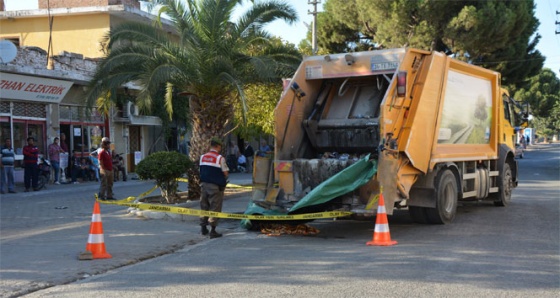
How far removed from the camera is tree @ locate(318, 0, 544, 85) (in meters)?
27.7

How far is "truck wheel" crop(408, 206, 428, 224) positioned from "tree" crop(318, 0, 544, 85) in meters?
17.8

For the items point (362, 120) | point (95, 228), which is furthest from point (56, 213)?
point (362, 120)

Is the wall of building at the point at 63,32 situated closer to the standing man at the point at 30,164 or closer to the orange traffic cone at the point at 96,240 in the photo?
the standing man at the point at 30,164

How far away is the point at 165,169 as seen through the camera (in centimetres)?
1269

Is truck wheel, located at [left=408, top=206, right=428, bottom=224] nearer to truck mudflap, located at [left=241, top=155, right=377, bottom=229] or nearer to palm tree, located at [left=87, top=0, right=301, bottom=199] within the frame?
truck mudflap, located at [left=241, top=155, right=377, bottom=229]

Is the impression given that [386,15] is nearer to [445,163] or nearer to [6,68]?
[6,68]

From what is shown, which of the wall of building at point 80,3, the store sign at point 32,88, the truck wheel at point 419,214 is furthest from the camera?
the wall of building at point 80,3

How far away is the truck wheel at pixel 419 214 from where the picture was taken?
1057 cm

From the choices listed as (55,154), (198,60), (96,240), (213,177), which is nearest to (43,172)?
(55,154)

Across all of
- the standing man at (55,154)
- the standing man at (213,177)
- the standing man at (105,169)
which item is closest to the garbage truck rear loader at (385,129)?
the standing man at (213,177)

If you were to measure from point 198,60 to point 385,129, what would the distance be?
18.8ft

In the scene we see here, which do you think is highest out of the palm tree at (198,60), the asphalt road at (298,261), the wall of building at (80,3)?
the wall of building at (80,3)

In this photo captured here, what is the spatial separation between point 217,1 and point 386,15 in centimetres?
1747

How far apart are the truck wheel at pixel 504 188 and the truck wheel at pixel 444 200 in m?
2.86
